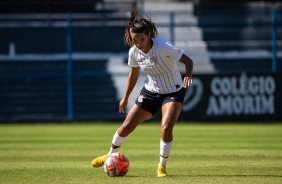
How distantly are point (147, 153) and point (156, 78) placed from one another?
368 cm

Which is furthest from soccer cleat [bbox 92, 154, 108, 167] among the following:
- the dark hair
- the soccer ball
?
the dark hair

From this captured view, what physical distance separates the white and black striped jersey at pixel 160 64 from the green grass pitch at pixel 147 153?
1.25 meters

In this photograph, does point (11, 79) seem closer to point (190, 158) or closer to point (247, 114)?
point (247, 114)

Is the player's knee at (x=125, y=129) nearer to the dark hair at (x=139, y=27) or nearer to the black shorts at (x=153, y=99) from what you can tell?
the black shorts at (x=153, y=99)

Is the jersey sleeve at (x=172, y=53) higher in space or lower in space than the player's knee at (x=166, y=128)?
higher

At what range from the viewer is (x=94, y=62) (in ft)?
79.5

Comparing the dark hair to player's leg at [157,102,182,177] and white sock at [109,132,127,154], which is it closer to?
player's leg at [157,102,182,177]

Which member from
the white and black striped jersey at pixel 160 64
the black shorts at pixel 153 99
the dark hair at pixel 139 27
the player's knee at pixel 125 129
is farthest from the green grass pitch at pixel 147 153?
the dark hair at pixel 139 27

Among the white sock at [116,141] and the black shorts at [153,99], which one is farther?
the white sock at [116,141]

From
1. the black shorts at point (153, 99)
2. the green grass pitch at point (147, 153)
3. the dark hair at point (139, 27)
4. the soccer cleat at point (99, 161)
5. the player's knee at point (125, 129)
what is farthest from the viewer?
the soccer cleat at point (99, 161)

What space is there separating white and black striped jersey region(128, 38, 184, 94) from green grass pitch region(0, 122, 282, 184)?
125 centimetres

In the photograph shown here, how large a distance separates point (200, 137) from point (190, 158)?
15.5 feet

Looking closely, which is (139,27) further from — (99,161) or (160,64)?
(99,161)

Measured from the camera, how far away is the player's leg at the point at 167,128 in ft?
34.1
